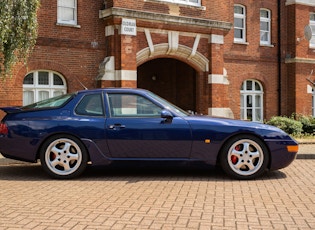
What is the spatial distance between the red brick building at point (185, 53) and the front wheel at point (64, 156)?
6.50 meters

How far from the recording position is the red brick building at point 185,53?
1471 cm

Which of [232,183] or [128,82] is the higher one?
[128,82]

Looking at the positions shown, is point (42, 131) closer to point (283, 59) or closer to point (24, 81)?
point (24, 81)

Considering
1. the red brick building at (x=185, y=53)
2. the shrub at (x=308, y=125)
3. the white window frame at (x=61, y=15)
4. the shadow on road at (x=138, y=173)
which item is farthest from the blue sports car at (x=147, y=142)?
the shrub at (x=308, y=125)

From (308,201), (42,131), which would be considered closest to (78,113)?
(42,131)

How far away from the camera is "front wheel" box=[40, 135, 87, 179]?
7.39m

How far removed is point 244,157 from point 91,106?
2.64m

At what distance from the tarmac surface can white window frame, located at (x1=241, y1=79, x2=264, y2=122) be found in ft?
40.0

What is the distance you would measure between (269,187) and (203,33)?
10996 millimetres

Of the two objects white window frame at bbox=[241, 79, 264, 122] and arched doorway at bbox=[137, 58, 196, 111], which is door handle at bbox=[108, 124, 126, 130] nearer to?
arched doorway at bbox=[137, 58, 196, 111]

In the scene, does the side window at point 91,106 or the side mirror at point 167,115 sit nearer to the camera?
the side mirror at point 167,115

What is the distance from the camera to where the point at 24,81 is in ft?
47.3

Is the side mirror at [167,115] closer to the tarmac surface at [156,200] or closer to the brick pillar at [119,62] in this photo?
the tarmac surface at [156,200]

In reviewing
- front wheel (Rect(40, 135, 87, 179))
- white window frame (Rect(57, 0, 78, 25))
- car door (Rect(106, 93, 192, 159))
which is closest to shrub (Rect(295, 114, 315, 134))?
white window frame (Rect(57, 0, 78, 25))
